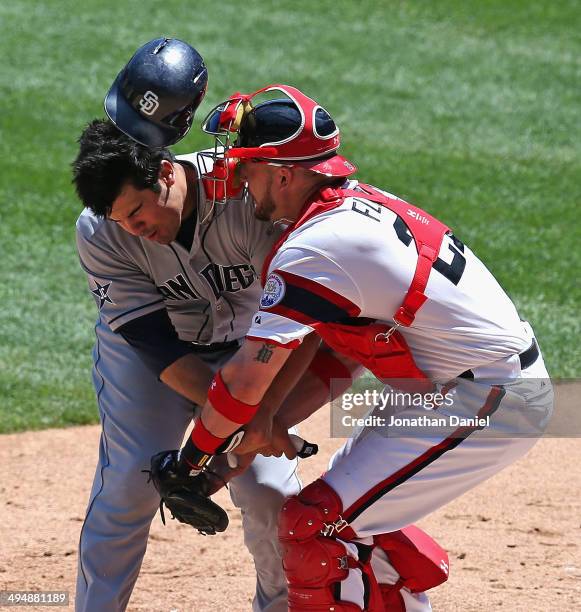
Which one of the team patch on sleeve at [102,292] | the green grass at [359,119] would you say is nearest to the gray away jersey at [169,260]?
A: the team patch on sleeve at [102,292]

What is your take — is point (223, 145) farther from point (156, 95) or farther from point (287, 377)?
point (287, 377)

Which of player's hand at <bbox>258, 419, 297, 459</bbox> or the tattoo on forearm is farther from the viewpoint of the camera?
player's hand at <bbox>258, 419, 297, 459</bbox>

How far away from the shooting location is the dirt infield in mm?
4980

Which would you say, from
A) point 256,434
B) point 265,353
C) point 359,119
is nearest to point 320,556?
point 256,434

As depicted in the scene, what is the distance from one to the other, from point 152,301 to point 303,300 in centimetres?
90

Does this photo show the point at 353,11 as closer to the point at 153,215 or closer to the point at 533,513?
the point at 533,513

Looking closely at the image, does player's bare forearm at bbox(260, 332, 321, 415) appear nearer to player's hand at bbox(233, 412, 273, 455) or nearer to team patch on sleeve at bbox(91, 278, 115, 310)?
player's hand at bbox(233, 412, 273, 455)

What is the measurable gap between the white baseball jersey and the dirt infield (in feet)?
5.11

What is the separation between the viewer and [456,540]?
552cm

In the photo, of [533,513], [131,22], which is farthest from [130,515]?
[131,22]

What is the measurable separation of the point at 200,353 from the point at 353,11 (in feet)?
35.5

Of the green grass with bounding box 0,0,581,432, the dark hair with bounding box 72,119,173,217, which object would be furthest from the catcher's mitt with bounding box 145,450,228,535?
the green grass with bounding box 0,0,581,432

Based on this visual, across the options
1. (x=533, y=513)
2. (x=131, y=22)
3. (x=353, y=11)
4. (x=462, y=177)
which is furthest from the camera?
(x=353, y=11)

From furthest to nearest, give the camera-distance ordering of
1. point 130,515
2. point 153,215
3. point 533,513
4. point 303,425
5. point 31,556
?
1. point 303,425
2. point 533,513
3. point 31,556
4. point 130,515
5. point 153,215
